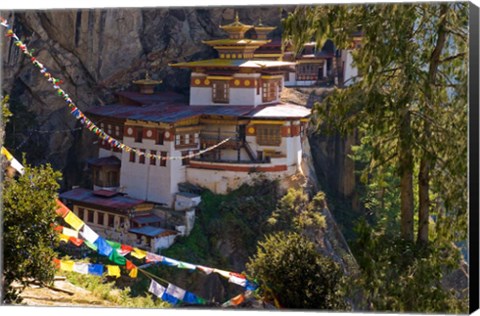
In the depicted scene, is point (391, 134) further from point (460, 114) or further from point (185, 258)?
point (185, 258)

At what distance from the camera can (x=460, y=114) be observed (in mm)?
11016

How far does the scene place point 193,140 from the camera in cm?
2069

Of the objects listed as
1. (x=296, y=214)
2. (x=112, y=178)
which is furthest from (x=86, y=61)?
(x=296, y=214)

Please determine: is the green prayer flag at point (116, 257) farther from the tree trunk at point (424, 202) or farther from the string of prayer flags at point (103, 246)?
the tree trunk at point (424, 202)

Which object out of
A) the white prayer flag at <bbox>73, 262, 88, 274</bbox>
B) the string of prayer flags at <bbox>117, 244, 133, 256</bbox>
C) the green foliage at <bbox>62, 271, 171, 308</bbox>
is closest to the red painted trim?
the string of prayer flags at <bbox>117, 244, 133, 256</bbox>

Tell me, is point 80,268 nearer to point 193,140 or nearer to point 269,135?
point 193,140

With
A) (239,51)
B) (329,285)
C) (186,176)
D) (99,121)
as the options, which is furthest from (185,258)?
(329,285)

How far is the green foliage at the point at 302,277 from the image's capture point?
473 inches

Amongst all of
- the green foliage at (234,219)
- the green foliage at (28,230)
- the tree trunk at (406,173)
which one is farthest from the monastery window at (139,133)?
the tree trunk at (406,173)

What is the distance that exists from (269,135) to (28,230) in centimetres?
932

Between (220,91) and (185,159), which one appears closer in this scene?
(185,159)

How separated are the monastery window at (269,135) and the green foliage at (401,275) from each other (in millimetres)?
9846

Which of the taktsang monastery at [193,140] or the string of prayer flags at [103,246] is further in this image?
the taktsang monastery at [193,140]

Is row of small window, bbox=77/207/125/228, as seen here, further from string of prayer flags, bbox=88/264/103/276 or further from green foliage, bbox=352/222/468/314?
green foliage, bbox=352/222/468/314
